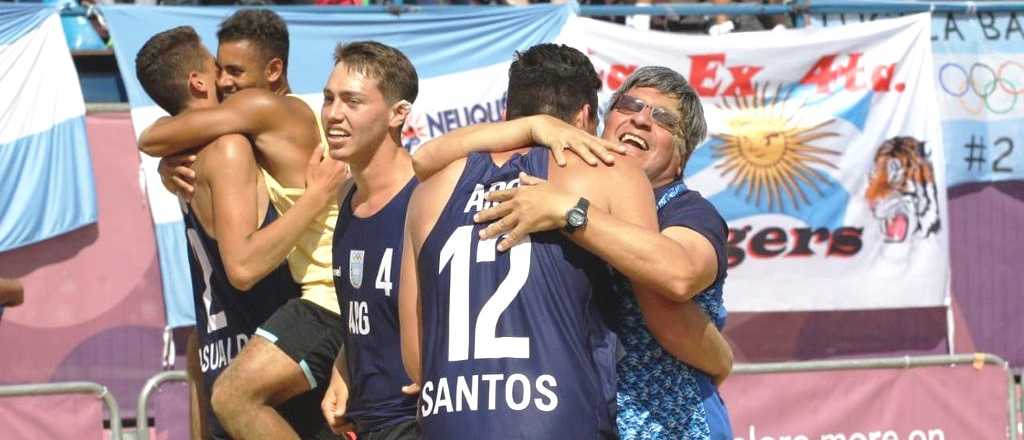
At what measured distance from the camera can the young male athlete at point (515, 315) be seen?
155 inches

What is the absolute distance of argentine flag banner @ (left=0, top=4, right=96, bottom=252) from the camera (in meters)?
8.94

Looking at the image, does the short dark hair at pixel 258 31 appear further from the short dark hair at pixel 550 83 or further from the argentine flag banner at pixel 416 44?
the argentine flag banner at pixel 416 44

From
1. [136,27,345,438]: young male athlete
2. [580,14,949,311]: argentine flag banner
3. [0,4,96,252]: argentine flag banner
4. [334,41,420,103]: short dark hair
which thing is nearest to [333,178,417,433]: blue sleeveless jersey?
[334,41,420,103]: short dark hair

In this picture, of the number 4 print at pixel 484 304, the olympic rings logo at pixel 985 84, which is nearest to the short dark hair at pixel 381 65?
the number 4 print at pixel 484 304

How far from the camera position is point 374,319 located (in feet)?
16.5

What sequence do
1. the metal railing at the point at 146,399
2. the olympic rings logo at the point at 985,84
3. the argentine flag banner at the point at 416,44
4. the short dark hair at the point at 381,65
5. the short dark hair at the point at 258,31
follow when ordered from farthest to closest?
the olympic rings logo at the point at 985,84 → the argentine flag banner at the point at 416,44 → the metal railing at the point at 146,399 → the short dark hair at the point at 258,31 → the short dark hair at the point at 381,65

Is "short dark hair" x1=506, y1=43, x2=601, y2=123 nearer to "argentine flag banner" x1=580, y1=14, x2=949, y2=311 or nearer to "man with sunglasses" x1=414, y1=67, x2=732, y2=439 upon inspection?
"man with sunglasses" x1=414, y1=67, x2=732, y2=439

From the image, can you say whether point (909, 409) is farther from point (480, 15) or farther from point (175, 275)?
point (175, 275)

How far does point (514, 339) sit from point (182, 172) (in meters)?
2.77

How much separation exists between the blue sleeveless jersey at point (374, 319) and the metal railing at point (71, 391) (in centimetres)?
295

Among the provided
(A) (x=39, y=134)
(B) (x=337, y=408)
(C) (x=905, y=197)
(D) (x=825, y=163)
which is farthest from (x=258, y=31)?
(C) (x=905, y=197)

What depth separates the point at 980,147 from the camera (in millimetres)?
10625

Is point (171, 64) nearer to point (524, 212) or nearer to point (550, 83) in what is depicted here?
point (550, 83)

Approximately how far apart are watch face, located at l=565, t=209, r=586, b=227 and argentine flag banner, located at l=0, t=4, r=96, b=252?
5.85 metres
